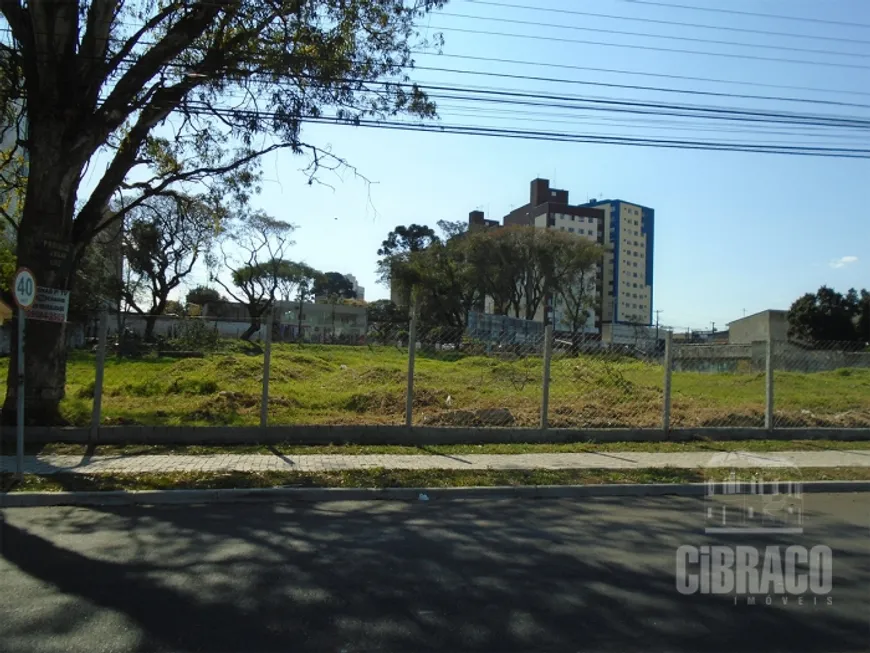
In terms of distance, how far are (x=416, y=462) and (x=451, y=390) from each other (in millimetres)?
5877

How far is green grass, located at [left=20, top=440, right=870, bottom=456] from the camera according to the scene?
962cm

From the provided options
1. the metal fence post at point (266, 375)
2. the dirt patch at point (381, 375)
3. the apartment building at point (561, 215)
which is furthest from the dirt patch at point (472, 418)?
the apartment building at point (561, 215)

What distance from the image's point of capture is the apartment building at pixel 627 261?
385 feet

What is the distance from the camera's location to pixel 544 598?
14.6 ft

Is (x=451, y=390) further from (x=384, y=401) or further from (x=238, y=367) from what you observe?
(x=238, y=367)

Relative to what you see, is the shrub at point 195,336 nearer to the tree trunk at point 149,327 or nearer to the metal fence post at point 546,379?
the tree trunk at point 149,327

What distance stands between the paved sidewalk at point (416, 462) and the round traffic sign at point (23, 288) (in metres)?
2.15

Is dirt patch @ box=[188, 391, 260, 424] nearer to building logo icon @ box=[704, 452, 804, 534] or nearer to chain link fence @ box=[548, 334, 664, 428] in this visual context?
chain link fence @ box=[548, 334, 664, 428]

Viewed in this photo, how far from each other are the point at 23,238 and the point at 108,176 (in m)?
1.91

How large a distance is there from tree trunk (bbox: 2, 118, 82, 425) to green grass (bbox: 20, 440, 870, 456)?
1.07 metres

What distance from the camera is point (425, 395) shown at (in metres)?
14.4

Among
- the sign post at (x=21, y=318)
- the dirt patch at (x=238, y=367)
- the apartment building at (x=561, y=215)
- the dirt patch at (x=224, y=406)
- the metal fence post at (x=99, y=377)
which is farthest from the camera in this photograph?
the apartment building at (x=561, y=215)

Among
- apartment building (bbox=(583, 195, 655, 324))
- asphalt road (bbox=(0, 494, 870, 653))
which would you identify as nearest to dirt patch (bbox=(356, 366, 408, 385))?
asphalt road (bbox=(0, 494, 870, 653))

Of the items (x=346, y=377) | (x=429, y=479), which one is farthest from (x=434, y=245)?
(x=429, y=479)
